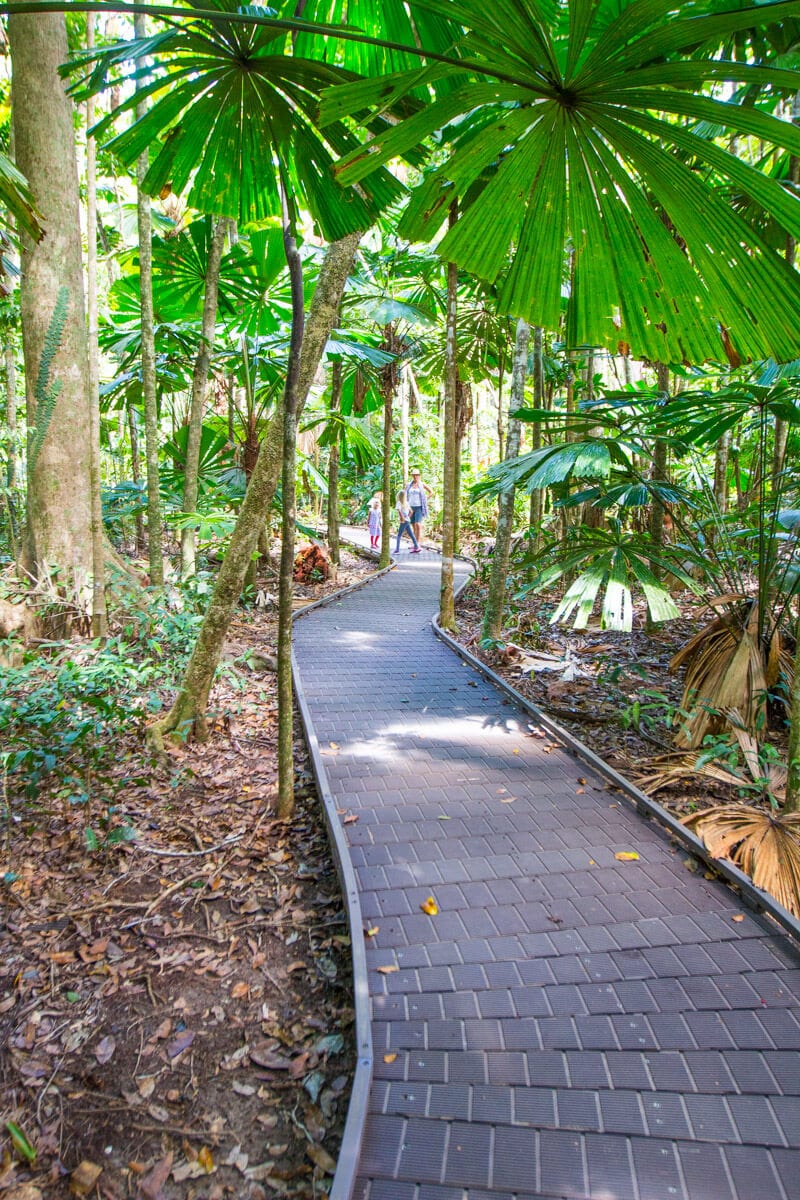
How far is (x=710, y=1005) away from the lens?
2.60 metres

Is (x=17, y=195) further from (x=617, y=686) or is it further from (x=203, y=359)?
(x=617, y=686)

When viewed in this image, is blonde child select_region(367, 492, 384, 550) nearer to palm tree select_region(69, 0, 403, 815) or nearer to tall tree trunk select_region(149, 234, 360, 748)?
tall tree trunk select_region(149, 234, 360, 748)

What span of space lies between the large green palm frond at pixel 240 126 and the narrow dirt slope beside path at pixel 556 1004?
129 inches

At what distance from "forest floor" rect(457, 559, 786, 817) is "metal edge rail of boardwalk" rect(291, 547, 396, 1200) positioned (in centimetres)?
214

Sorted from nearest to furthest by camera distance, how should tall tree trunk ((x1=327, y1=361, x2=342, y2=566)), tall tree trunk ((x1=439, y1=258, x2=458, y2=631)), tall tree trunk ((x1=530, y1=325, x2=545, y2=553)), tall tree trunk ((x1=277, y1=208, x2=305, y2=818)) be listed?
1. tall tree trunk ((x1=277, y1=208, x2=305, y2=818))
2. tall tree trunk ((x1=439, y1=258, x2=458, y2=631))
3. tall tree trunk ((x1=530, y1=325, x2=545, y2=553))
4. tall tree trunk ((x1=327, y1=361, x2=342, y2=566))

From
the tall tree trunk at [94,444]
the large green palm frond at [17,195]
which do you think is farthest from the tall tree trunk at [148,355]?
the large green palm frond at [17,195]

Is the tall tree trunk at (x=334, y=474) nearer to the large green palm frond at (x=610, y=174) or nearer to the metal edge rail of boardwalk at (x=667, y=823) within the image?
the metal edge rail of boardwalk at (x=667, y=823)

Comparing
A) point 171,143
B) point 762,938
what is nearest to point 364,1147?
point 762,938

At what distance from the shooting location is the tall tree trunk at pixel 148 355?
5781mm

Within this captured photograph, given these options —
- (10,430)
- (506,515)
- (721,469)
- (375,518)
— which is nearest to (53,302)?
(10,430)

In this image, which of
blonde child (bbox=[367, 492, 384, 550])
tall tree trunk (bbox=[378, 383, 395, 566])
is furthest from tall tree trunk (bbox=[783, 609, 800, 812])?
blonde child (bbox=[367, 492, 384, 550])

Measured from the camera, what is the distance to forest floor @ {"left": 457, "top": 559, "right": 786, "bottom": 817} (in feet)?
15.0

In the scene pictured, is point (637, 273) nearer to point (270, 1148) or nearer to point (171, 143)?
point (171, 143)

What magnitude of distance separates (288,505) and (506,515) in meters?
4.03
